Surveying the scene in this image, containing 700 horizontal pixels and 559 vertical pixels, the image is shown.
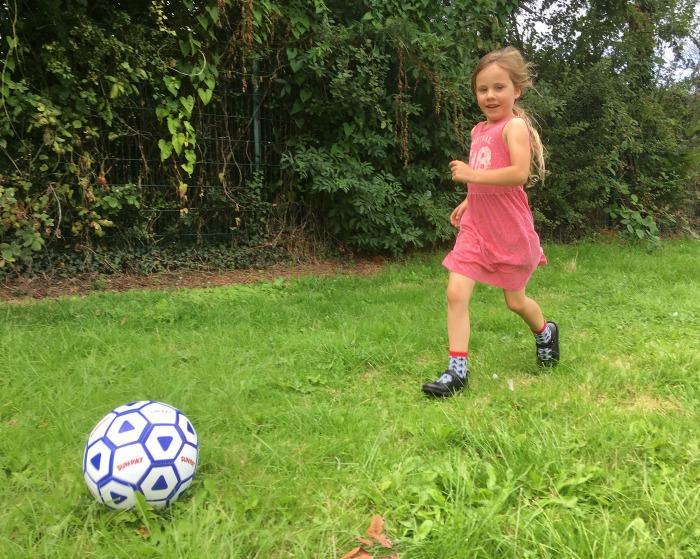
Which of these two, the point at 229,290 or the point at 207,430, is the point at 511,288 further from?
the point at 229,290

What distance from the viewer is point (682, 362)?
9.72 feet

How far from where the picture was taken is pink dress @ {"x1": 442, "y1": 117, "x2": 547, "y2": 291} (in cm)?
286

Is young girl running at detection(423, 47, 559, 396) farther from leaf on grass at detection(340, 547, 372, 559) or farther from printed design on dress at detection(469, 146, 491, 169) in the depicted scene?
leaf on grass at detection(340, 547, 372, 559)

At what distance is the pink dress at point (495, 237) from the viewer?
2857mm

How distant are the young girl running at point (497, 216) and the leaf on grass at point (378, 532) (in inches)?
39.5

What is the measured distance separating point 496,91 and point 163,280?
401cm

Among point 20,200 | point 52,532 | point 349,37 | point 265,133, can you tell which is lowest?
point 52,532

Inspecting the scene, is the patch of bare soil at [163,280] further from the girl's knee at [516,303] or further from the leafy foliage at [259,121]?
the girl's knee at [516,303]

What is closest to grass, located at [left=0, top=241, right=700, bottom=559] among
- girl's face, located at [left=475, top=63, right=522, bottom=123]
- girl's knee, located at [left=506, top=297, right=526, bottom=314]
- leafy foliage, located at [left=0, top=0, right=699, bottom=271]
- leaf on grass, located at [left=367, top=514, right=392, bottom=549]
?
leaf on grass, located at [left=367, top=514, right=392, bottom=549]

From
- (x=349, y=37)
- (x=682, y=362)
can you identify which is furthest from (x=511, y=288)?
(x=349, y=37)

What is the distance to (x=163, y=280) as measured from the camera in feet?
18.5

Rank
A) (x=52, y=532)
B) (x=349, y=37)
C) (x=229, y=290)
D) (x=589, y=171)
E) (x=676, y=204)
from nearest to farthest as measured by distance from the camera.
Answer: (x=52, y=532)
(x=229, y=290)
(x=349, y=37)
(x=589, y=171)
(x=676, y=204)

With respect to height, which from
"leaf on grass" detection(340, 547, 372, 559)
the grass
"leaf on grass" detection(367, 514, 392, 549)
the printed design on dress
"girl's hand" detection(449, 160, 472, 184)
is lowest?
"leaf on grass" detection(340, 547, 372, 559)

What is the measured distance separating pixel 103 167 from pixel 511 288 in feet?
14.3
